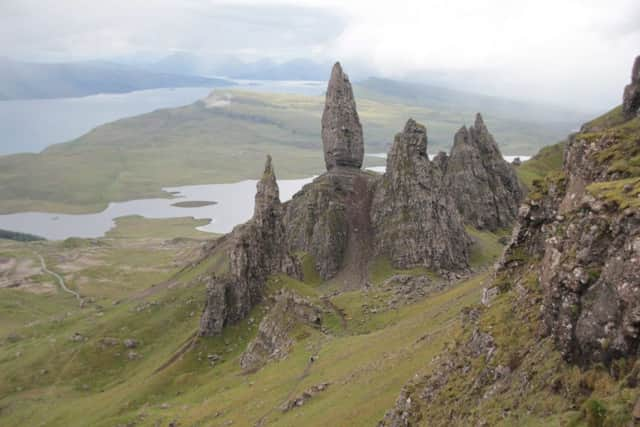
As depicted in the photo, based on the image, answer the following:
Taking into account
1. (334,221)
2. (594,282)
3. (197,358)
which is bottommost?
(197,358)

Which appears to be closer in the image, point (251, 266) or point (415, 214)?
point (251, 266)

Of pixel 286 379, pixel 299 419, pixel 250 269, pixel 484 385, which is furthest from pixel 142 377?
pixel 484 385

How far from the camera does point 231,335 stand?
88.1 m

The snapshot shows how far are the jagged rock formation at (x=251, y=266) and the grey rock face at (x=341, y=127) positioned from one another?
120ft

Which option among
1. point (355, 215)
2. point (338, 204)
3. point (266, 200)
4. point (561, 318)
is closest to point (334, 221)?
point (338, 204)

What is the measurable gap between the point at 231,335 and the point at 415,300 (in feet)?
98.9

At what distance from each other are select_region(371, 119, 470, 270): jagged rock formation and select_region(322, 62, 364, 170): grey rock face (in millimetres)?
13245

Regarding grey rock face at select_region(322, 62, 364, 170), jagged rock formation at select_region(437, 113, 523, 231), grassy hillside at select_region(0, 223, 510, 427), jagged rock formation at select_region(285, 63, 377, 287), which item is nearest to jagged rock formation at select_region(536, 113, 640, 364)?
grassy hillside at select_region(0, 223, 510, 427)

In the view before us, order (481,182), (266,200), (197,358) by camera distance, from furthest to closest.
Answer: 1. (481,182)
2. (266,200)
3. (197,358)

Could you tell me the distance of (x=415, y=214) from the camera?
118 m

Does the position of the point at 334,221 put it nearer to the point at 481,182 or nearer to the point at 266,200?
the point at 266,200

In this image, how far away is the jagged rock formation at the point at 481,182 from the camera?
142 metres

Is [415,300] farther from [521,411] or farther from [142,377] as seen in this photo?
[521,411]

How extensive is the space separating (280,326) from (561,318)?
54706 millimetres
